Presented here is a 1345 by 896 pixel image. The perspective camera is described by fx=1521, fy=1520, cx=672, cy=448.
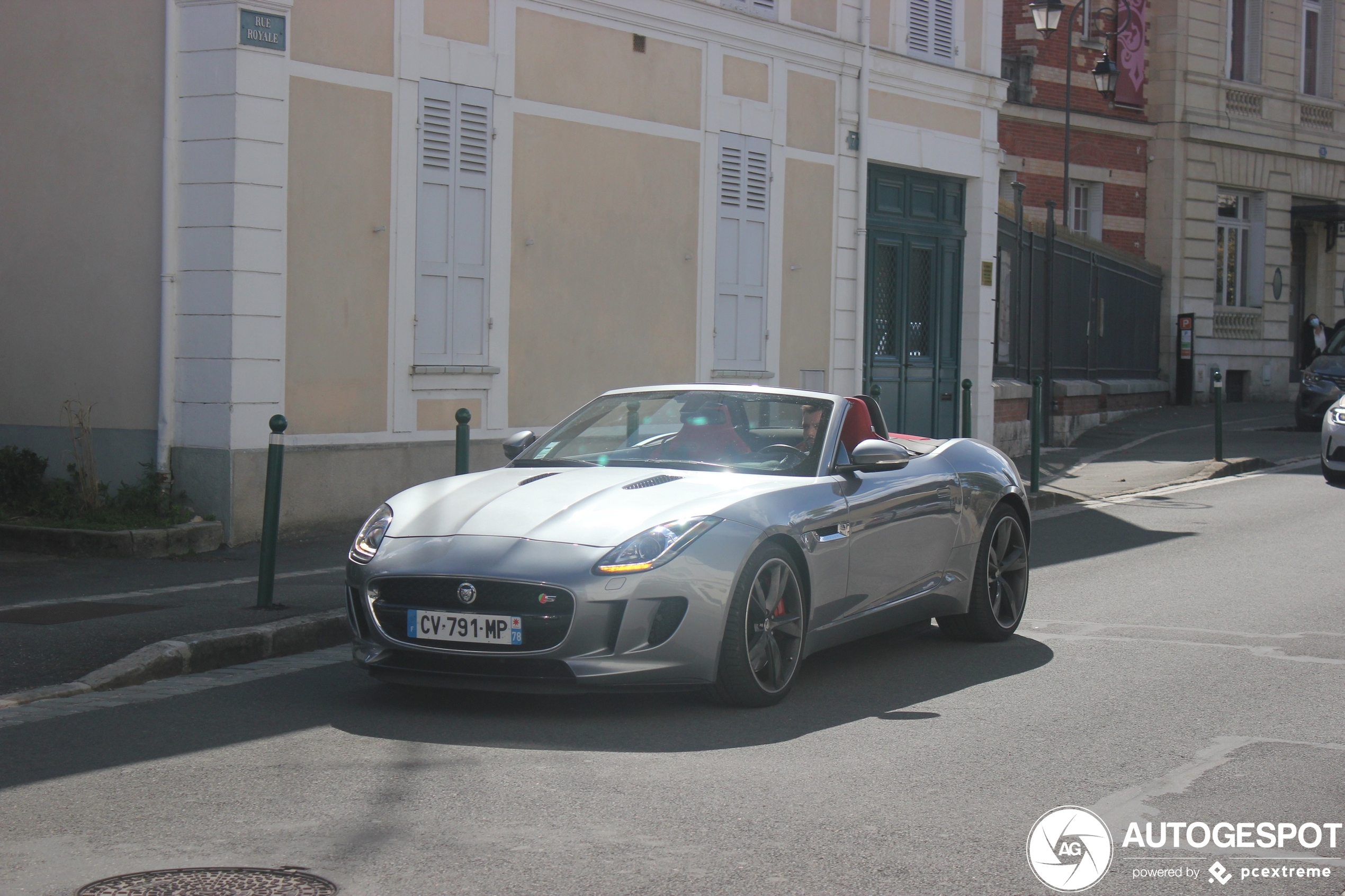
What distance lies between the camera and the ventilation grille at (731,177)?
16.1m

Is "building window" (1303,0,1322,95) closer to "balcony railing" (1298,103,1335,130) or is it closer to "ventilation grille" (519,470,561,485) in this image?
"balcony railing" (1298,103,1335,130)

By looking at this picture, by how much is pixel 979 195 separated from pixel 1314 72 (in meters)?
20.3

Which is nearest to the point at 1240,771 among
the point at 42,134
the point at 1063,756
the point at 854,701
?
the point at 1063,756

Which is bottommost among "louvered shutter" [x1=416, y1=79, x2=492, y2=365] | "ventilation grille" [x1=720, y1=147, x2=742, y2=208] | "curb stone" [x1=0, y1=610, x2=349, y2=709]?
"curb stone" [x1=0, y1=610, x2=349, y2=709]

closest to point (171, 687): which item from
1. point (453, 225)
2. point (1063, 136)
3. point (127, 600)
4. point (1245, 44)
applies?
point (127, 600)

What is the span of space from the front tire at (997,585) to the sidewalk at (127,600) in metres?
3.43

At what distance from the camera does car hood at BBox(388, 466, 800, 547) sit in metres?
6.13

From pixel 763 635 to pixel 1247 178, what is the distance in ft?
101

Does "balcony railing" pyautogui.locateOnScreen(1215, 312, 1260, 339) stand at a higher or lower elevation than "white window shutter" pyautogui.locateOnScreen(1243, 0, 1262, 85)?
lower

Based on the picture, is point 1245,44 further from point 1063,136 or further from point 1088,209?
point 1063,136

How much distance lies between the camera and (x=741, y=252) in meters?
16.5

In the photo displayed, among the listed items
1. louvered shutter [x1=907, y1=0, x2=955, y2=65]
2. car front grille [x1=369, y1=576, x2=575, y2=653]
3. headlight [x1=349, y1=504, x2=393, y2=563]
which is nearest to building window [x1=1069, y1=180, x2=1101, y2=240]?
louvered shutter [x1=907, y1=0, x2=955, y2=65]

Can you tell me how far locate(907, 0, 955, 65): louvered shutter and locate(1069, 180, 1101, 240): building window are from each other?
1235 cm

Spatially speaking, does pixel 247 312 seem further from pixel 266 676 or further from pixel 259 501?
pixel 266 676
